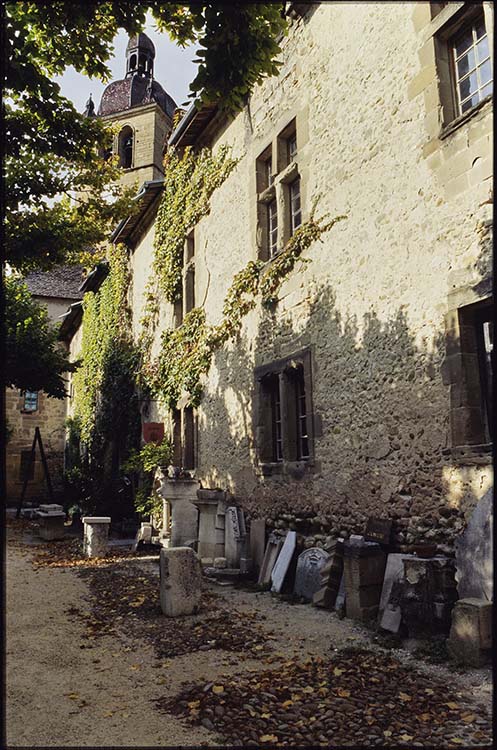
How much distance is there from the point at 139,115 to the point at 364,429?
2532 centimetres

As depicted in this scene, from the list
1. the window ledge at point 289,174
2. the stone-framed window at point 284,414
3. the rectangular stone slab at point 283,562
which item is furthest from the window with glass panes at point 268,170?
the rectangular stone slab at point 283,562

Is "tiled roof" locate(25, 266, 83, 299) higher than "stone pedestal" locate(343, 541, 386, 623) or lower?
higher

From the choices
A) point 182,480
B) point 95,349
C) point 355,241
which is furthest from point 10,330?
point 355,241

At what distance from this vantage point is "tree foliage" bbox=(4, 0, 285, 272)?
12.2 feet

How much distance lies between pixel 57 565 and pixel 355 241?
6.35 meters

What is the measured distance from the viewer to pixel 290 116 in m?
7.75

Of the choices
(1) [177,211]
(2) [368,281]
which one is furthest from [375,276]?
(1) [177,211]

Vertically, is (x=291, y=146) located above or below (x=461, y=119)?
above

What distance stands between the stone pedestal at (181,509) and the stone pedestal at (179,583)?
3.42 meters

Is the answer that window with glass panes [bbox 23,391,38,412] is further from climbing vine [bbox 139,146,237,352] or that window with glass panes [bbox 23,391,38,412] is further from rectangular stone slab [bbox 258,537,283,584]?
rectangular stone slab [bbox 258,537,283,584]

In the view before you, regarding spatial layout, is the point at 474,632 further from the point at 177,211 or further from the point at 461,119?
the point at 177,211

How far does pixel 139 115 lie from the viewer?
26891mm

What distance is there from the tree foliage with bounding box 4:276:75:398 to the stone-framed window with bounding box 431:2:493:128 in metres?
12.0

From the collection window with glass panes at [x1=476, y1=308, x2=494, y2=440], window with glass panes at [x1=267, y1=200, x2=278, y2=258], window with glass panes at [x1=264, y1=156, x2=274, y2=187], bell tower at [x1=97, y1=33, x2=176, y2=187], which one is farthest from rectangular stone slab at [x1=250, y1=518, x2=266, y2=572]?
bell tower at [x1=97, y1=33, x2=176, y2=187]
